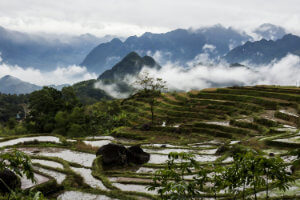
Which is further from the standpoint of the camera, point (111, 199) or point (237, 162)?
point (111, 199)

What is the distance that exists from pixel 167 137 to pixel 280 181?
33058 millimetres

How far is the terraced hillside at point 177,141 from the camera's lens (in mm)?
14281

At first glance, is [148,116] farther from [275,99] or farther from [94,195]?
[94,195]

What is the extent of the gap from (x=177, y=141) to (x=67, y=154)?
1629cm

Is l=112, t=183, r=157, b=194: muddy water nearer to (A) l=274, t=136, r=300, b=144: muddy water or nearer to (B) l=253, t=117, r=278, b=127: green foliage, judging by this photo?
(A) l=274, t=136, r=300, b=144: muddy water

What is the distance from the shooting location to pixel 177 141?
33344mm

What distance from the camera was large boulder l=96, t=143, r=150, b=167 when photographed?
66.3 feet

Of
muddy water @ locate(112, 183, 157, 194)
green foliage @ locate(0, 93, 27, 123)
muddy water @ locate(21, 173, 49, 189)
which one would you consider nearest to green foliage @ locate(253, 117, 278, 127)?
muddy water @ locate(112, 183, 157, 194)

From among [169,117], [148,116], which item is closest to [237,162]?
[169,117]

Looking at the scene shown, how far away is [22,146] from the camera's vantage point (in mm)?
25797

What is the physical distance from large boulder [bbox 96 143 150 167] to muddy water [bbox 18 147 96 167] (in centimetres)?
149

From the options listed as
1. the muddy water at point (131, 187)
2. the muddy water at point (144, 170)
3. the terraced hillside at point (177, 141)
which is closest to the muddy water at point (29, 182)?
the terraced hillside at point (177, 141)

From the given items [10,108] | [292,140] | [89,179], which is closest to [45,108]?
[89,179]

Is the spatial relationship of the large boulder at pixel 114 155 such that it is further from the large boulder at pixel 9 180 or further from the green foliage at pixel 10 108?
the green foliage at pixel 10 108
